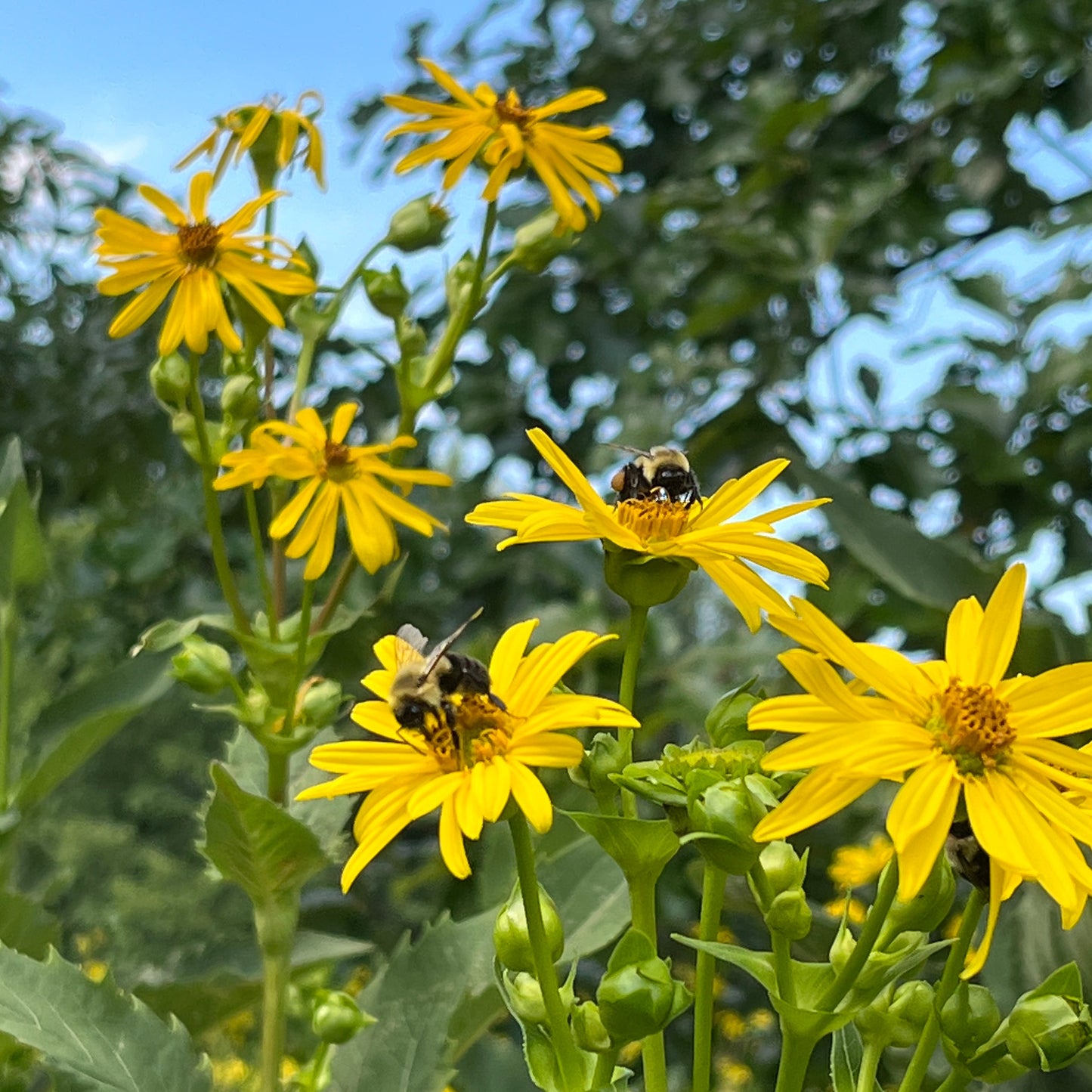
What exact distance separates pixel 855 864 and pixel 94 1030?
2.63 ft

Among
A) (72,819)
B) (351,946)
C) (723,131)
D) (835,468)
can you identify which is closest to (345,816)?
(351,946)

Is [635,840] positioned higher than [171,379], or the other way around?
[171,379]

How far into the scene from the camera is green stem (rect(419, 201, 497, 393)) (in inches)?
22.2

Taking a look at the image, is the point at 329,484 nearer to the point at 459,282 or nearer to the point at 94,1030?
the point at 459,282

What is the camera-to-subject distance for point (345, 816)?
51 cm

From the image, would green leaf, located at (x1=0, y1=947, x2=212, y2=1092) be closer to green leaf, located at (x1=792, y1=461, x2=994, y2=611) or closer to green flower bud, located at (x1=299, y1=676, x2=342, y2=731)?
green flower bud, located at (x1=299, y1=676, x2=342, y2=731)

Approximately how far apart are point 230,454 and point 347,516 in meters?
0.06

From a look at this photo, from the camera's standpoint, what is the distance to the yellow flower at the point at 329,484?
1.68 feet

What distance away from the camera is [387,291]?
57 cm

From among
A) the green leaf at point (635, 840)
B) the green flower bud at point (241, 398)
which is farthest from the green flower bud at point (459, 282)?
the green leaf at point (635, 840)

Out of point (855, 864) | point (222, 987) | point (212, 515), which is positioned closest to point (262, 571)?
point (212, 515)

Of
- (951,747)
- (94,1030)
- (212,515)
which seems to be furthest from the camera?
(212,515)

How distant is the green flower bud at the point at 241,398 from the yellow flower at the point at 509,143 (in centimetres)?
14

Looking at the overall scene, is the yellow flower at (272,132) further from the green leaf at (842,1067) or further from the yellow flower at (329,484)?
the green leaf at (842,1067)
